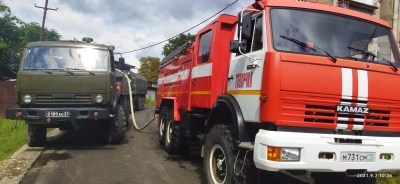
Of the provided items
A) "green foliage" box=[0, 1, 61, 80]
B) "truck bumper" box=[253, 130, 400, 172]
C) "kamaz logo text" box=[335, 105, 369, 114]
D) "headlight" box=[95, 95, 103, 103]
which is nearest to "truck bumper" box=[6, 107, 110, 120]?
"headlight" box=[95, 95, 103, 103]

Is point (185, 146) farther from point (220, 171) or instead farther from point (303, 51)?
point (303, 51)

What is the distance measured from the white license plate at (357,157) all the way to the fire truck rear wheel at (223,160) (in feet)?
3.20

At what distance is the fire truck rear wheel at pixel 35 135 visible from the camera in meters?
8.02

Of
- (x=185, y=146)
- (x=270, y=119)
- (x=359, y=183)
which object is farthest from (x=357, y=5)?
(x=270, y=119)

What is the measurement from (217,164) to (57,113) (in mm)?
4264

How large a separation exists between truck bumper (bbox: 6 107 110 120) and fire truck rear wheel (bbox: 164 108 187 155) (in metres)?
1.41

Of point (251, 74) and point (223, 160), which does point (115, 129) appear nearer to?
point (223, 160)

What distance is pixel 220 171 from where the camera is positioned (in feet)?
15.3

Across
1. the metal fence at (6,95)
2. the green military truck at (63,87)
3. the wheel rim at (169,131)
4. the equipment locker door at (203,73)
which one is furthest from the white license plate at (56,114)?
the metal fence at (6,95)

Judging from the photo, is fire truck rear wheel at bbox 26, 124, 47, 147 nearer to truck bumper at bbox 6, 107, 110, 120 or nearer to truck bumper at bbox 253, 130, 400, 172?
truck bumper at bbox 6, 107, 110, 120

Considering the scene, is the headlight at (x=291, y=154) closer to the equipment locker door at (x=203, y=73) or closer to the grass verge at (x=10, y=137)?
the equipment locker door at (x=203, y=73)

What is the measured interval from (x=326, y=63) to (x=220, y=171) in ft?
6.45

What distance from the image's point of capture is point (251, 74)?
13.6 ft

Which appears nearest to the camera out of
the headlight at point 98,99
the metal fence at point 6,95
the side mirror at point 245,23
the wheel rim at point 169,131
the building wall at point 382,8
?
the side mirror at point 245,23
